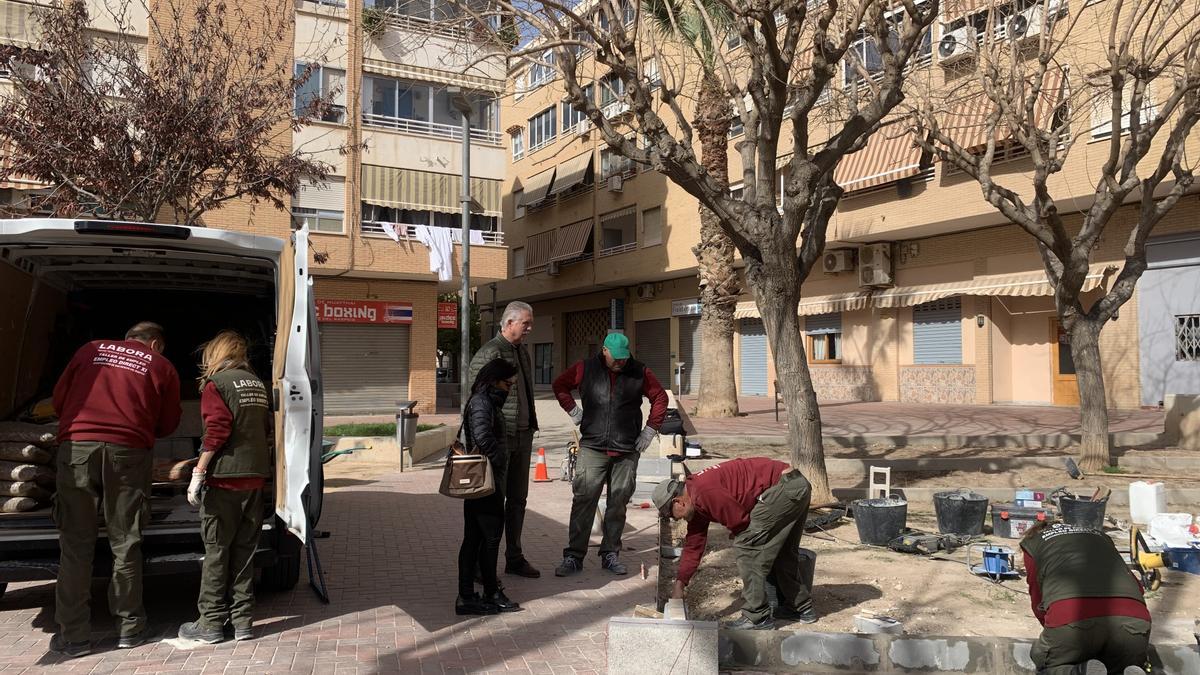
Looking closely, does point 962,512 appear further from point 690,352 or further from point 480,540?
point 690,352

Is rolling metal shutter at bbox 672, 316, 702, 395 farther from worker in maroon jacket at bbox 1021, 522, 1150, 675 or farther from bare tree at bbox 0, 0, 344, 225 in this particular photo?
worker in maroon jacket at bbox 1021, 522, 1150, 675

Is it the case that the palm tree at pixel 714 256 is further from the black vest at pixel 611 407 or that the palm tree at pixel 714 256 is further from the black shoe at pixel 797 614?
the black shoe at pixel 797 614

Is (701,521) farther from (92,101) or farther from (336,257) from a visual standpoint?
(336,257)

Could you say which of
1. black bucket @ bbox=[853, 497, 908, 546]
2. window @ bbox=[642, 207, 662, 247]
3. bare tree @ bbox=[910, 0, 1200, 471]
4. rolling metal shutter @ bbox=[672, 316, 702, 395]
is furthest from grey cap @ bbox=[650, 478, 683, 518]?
rolling metal shutter @ bbox=[672, 316, 702, 395]

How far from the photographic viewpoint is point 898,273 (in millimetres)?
23359

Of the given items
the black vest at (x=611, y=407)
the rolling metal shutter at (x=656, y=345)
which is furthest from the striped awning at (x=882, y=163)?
the black vest at (x=611, y=407)

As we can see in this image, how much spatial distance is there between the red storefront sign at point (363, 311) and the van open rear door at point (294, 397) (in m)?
17.6

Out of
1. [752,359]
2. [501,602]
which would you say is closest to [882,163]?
[752,359]

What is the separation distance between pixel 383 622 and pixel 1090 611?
362cm

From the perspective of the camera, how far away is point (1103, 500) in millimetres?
6828

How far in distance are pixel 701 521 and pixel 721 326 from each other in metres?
13.0

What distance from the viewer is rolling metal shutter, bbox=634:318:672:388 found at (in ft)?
103

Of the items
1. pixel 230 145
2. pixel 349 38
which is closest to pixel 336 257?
pixel 349 38

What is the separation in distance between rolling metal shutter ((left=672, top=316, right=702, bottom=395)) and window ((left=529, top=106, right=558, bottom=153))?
10262mm
